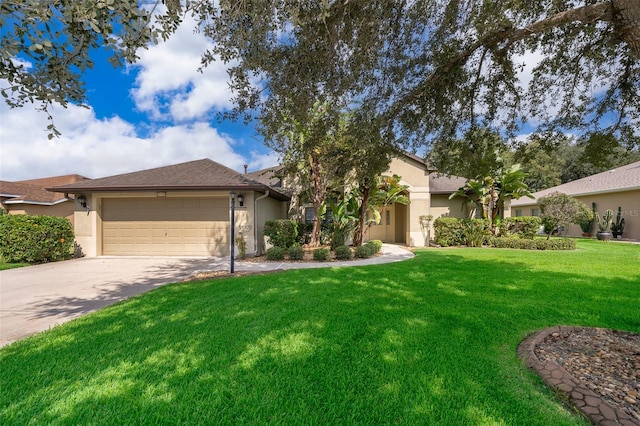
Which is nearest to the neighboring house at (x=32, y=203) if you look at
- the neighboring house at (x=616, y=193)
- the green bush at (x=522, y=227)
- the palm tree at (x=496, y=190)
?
the palm tree at (x=496, y=190)

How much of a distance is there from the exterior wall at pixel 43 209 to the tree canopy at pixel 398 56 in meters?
21.1

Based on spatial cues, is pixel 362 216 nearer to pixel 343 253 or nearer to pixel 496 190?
pixel 343 253

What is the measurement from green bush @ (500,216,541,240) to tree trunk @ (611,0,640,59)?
14.1 m

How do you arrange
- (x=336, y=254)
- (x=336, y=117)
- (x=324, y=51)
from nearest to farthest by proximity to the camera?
(x=324, y=51) < (x=336, y=117) < (x=336, y=254)

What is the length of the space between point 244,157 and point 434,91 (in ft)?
53.5

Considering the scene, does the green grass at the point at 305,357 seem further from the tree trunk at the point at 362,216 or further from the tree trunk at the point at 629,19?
the tree trunk at the point at 362,216

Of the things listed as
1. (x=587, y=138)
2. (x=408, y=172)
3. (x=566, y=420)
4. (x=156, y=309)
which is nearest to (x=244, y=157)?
(x=408, y=172)

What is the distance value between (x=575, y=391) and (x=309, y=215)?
13499 mm

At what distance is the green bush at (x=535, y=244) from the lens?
1307cm

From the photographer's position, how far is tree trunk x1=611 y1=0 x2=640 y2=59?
2670 millimetres

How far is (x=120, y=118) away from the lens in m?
12.6

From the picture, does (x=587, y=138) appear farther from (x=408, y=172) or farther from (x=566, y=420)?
(x=408, y=172)

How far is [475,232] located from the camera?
47.6 ft

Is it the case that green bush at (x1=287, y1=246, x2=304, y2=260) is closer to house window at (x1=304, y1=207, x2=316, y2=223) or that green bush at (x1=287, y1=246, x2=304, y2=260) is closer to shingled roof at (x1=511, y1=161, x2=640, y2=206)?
house window at (x1=304, y1=207, x2=316, y2=223)
